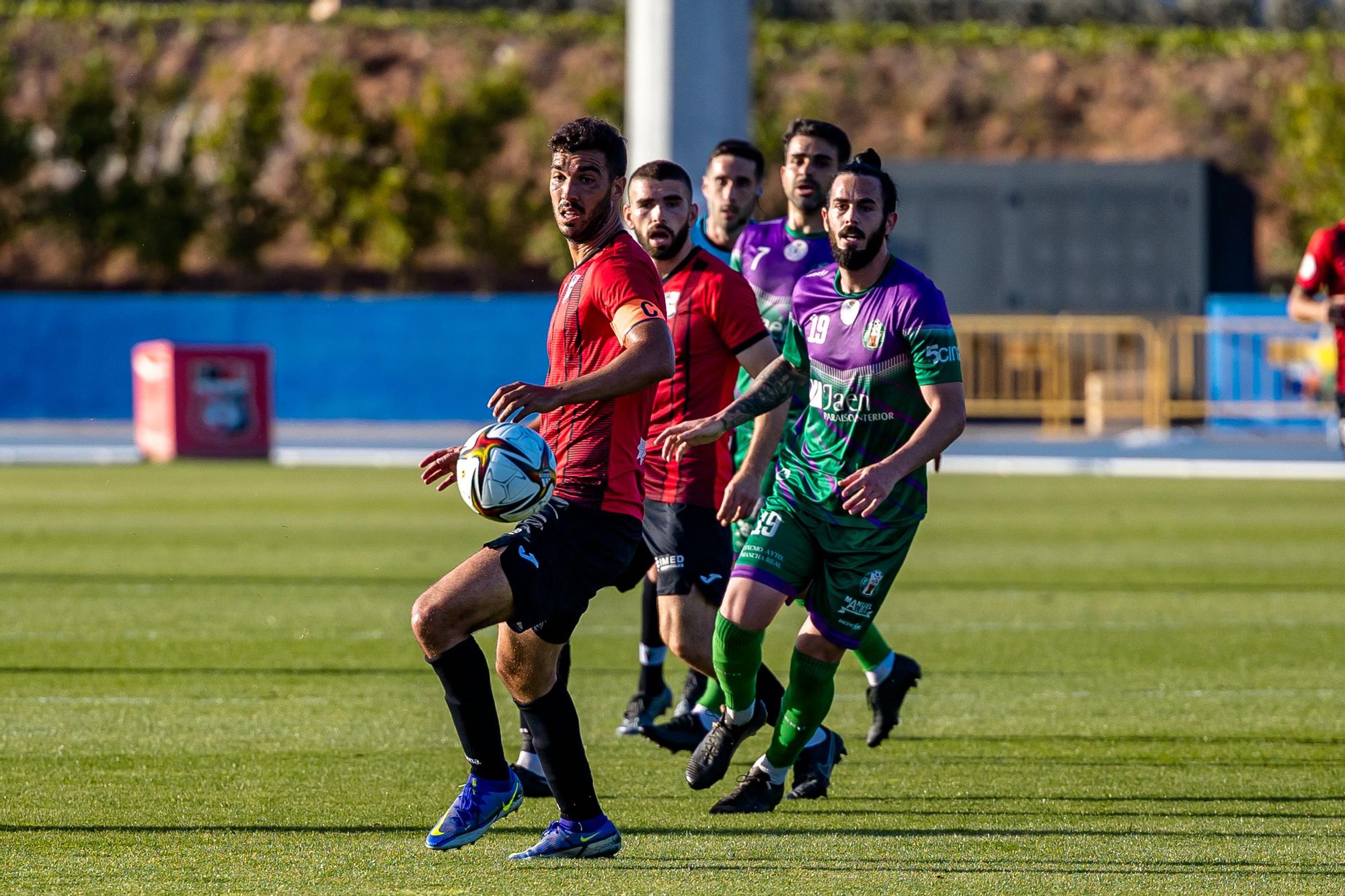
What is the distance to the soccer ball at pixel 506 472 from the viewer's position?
542 centimetres

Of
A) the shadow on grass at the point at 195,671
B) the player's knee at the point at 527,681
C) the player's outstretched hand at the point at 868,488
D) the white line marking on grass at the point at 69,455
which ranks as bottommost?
the white line marking on grass at the point at 69,455

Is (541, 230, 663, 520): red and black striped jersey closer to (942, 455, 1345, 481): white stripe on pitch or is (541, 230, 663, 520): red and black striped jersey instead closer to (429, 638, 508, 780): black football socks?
(429, 638, 508, 780): black football socks

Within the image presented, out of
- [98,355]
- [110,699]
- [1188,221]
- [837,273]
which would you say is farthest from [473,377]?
[837,273]

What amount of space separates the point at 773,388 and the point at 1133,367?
91.2 ft

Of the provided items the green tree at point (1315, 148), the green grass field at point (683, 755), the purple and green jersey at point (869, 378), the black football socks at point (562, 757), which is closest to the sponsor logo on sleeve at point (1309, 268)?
the green grass field at point (683, 755)

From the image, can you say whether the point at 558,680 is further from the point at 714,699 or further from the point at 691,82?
the point at 691,82

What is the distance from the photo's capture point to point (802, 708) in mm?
6465

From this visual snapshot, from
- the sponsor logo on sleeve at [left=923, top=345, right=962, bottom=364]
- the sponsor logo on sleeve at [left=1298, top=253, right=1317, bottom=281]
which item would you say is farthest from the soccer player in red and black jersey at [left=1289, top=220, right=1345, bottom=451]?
the sponsor logo on sleeve at [left=923, top=345, right=962, bottom=364]

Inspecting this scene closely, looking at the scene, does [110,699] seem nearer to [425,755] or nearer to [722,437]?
[425,755]

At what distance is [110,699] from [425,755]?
1950 mm

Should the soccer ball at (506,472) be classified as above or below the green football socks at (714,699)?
above

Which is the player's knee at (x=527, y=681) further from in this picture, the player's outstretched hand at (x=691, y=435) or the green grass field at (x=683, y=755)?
the player's outstretched hand at (x=691, y=435)

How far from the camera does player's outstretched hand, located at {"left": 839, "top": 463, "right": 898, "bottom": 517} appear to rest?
5.96 metres

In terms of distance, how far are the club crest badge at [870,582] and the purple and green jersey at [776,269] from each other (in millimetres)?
1551
